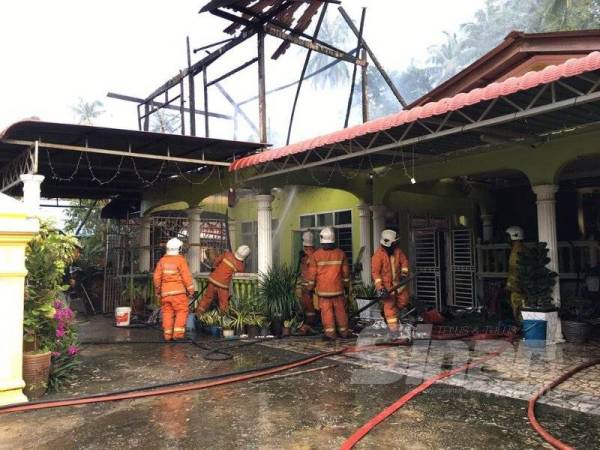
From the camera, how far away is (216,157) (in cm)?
1027

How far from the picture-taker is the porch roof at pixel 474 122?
16.7 ft

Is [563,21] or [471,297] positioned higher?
[563,21]

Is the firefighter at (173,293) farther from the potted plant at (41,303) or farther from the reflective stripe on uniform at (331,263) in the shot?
the potted plant at (41,303)

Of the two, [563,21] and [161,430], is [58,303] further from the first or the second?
[563,21]

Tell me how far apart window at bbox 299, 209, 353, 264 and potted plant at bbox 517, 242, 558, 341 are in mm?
5496

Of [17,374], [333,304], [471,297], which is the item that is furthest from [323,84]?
[17,374]

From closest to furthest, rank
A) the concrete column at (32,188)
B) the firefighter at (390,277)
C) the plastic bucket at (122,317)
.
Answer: the firefighter at (390,277) → the concrete column at (32,188) → the plastic bucket at (122,317)

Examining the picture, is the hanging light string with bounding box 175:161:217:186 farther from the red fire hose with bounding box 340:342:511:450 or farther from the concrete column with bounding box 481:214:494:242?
the red fire hose with bounding box 340:342:511:450

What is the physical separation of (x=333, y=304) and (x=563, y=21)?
24699 mm

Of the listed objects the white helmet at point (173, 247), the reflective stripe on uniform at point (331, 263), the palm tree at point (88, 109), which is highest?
→ the palm tree at point (88, 109)

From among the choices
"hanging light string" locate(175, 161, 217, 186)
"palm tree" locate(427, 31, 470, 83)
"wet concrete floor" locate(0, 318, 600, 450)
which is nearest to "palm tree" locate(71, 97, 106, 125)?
"palm tree" locate(427, 31, 470, 83)

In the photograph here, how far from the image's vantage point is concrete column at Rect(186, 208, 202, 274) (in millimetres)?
12547

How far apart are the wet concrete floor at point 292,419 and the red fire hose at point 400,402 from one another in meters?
0.06

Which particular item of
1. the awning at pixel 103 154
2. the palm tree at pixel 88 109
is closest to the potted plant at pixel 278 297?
the awning at pixel 103 154
